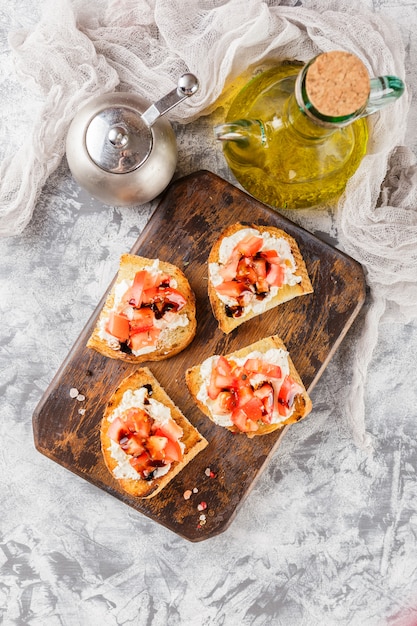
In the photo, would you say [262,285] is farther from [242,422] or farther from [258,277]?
[242,422]

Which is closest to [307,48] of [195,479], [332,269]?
[332,269]

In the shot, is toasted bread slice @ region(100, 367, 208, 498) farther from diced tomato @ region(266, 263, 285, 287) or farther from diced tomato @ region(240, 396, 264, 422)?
diced tomato @ region(266, 263, 285, 287)

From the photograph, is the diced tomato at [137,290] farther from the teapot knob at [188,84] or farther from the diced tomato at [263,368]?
the teapot knob at [188,84]

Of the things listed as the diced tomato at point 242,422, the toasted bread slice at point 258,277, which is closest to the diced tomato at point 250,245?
the toasted bread slice at point 258,277

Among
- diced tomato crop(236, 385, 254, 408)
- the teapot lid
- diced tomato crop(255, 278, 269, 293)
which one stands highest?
the teapot lid

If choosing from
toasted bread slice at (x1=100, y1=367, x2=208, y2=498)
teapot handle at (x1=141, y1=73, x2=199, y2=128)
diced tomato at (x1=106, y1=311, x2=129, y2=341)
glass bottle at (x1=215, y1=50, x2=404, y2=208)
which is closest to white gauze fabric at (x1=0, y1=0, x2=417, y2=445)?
glass bottle at (x1=215, y1=50, x2=404, y2=208)
